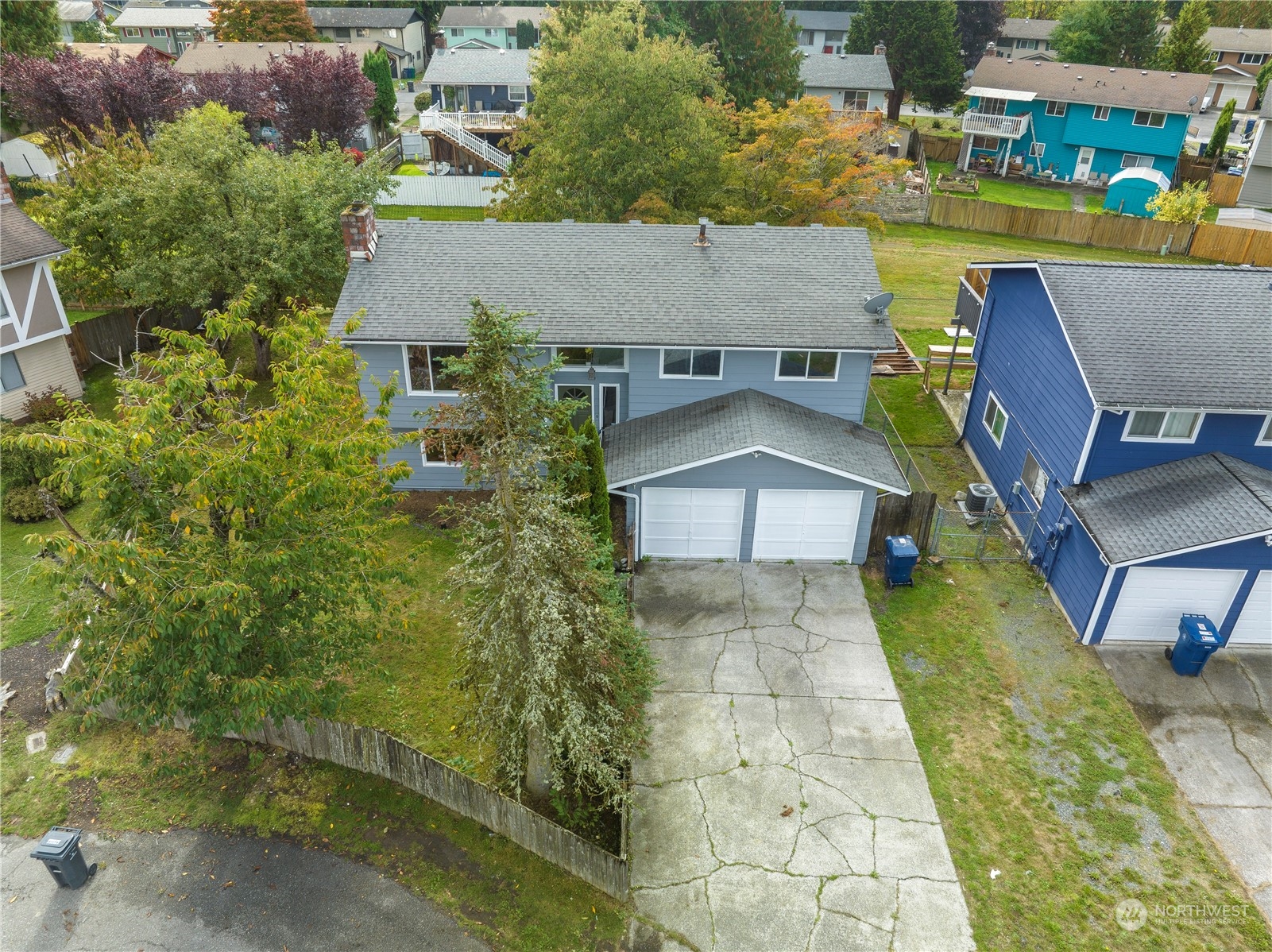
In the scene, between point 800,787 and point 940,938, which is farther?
point 800,787

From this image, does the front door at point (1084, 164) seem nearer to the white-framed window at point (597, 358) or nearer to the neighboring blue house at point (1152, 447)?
the neighboring blue house at point (1152, 447)

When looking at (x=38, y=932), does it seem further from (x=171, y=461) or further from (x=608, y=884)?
(x=608, y=884)

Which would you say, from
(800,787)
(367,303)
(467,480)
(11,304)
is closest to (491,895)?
(800,787)

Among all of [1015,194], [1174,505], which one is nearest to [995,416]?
[1174,505]

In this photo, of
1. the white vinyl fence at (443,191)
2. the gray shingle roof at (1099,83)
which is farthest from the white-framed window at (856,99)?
the white vinyl fence at (443,191)

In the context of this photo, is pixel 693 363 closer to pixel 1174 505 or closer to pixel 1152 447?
pixel 1152 447

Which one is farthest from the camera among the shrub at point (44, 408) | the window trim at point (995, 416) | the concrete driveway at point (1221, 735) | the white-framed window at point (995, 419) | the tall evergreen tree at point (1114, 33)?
the tall evergreen tree at point (1114, 33)

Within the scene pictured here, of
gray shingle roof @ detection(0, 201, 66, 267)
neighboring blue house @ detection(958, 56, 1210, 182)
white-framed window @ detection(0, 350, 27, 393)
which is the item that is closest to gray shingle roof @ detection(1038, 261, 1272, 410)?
gray shingle roof @ detection(0, 201, 66, 267)
